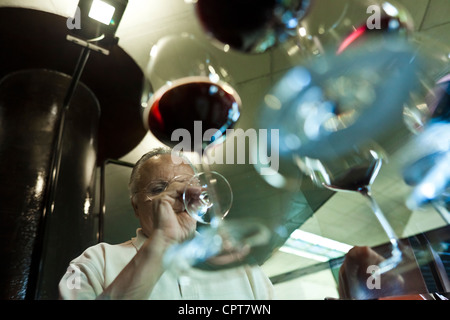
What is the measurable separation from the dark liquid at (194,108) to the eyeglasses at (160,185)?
142mm

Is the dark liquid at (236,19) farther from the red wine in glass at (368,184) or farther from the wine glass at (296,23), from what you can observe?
the red wine in glass at (368,184)

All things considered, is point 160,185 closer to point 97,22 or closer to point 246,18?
point 246,18

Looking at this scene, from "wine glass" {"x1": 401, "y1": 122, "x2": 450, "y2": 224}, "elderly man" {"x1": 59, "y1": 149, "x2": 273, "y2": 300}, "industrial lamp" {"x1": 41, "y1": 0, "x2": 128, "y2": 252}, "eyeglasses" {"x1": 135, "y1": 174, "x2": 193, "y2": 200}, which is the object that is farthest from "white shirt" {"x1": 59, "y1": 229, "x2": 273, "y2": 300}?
"industrial lamp" {"x1": 41, "y1": 0, "x2": 128, "y2": 252}

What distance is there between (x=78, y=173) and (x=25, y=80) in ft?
1.78

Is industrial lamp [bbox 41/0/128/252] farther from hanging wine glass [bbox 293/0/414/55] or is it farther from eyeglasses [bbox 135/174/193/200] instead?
hanging wine glass [bbox 293/0/414/55]

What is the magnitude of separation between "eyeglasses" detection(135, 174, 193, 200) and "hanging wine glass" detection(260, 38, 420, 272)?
260 millimetres

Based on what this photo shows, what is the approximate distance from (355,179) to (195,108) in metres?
0.22

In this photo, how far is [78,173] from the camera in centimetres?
155

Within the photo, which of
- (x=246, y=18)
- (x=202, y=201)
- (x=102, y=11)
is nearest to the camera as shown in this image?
(x=246, y=18)

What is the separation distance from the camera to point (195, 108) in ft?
1.52

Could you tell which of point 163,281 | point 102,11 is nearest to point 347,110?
point 163,281

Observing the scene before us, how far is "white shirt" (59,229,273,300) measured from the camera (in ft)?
1.85

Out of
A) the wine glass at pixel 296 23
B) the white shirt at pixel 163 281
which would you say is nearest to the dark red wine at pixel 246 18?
the wine glass at pixel 296 23

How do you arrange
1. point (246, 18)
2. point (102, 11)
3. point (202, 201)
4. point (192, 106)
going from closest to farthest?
point (246, 18) < point (192, 106) < point (202, 201) < point (102, 11)
